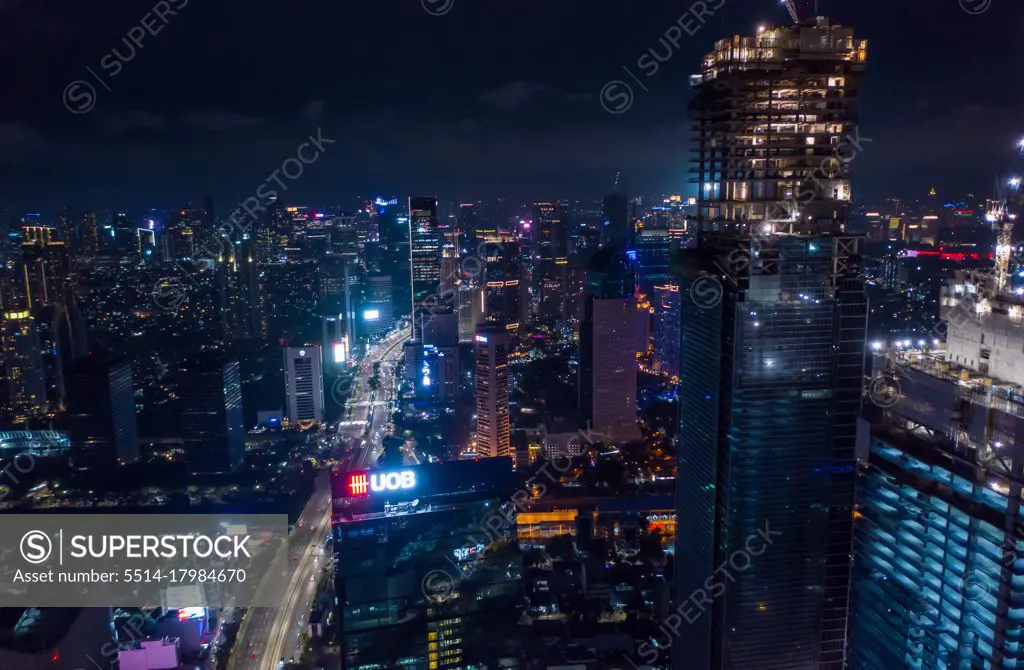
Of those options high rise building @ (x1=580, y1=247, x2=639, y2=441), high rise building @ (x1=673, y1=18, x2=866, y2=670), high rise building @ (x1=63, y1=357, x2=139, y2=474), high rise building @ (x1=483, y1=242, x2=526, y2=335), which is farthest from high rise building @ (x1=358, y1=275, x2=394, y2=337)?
high rise building @ (x1=673, y1=18, x2=866, y2=670)

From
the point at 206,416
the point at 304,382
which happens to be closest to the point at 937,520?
the point at 206,416

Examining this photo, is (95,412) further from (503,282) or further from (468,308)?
(503,282)

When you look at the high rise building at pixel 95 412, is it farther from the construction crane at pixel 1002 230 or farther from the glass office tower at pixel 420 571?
the construction crane at pixel 1002 230

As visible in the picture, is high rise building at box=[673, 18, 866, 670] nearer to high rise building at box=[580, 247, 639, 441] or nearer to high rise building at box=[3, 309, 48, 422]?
high rise building at box=[580, 247, 639, 441]

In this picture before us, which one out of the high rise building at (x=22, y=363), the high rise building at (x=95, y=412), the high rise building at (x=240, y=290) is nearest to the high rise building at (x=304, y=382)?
the high rise building at (x=240, y=290)

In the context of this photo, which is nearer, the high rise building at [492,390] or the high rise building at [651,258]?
the high rise building at [492,390]
